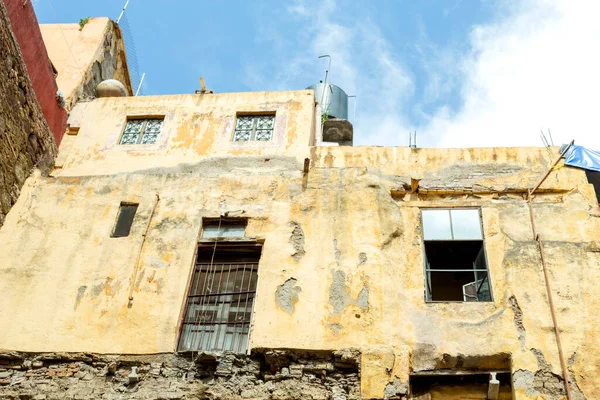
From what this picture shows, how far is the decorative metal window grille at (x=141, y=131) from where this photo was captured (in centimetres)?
1205

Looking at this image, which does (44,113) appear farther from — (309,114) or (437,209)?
(437,209)

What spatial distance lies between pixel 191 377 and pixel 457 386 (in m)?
3.70

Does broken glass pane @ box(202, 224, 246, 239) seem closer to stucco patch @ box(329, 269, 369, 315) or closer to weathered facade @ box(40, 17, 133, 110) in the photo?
stucco patch @ box(329, 269, 369, 315)

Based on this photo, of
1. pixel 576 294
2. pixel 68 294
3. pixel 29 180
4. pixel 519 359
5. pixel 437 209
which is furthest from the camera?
pixel 29 180

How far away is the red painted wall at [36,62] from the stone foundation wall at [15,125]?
0.88 feet

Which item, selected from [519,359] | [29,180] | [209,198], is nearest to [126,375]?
[209,198]

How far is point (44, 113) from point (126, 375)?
583 cm

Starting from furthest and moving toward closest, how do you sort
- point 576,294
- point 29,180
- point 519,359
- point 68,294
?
point 29,180 → point 68,294 → point 576,294 → point 519,359

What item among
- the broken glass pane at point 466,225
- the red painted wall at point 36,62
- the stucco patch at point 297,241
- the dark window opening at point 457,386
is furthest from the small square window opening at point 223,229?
the red painted wall at point 36,62

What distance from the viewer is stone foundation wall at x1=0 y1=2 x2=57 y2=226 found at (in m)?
10.6

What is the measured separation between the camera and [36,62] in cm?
1187

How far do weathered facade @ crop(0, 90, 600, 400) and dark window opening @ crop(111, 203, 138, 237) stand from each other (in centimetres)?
5

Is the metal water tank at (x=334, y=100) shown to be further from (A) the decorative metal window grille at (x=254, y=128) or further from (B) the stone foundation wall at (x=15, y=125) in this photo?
(B) the stone foundation wall at (x=15, y=125)

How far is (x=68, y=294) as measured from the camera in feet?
31.4
